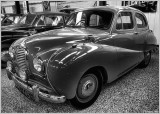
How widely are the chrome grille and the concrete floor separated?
2.40 feet

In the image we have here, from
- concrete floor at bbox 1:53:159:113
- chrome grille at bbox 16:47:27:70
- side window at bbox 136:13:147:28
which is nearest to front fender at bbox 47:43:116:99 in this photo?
chrome grille at bbox 16:47:27:70

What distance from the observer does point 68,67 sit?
2.03 meters

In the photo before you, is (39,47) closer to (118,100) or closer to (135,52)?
(118,100)

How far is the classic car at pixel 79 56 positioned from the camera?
2086mm

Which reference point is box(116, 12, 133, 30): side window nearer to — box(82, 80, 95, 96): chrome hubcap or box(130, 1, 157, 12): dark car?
box(82, 80, 95, 96): chrome hubcap

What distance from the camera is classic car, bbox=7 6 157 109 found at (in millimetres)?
2086

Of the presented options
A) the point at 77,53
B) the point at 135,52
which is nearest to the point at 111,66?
the point at 77,53

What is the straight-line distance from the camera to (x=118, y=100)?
279 centimetres

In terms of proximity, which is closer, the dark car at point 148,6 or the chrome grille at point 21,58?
the chrome grille at point 21,58

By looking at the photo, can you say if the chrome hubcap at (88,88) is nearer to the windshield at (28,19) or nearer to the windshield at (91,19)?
the windshield at (91,19)

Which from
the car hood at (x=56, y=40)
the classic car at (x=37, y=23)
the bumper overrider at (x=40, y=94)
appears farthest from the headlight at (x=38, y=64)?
the classic car at (x=37, y=23)

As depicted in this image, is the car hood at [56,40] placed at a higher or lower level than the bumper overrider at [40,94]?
higher

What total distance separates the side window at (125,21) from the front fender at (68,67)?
116 cm

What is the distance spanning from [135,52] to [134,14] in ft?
2.83
